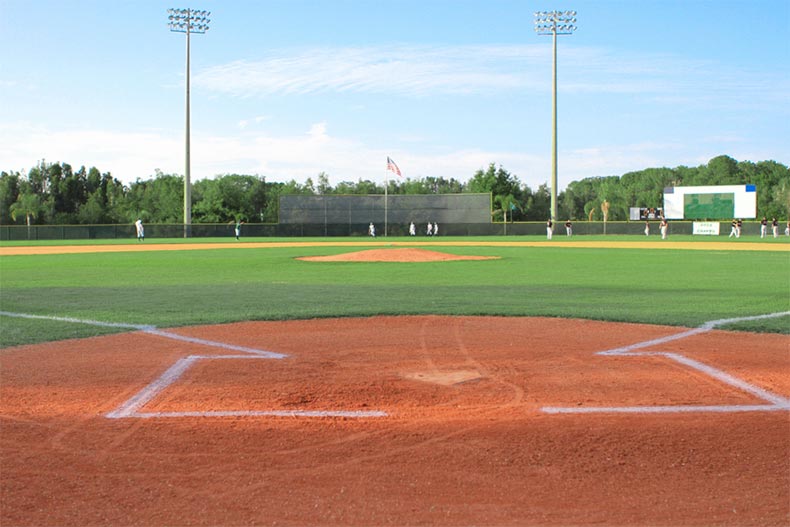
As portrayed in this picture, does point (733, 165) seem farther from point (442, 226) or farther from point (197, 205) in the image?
point (197, 205)

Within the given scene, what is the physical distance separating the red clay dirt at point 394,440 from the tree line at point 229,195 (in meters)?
63.0

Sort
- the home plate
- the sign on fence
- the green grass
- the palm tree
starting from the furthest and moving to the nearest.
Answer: the palm tree
the sign on fence
the green grass
the home plate

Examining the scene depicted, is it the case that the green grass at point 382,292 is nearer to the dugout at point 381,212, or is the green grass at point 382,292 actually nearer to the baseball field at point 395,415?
the baseball field at point 395,415

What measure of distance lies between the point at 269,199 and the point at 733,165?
66529 millimetres

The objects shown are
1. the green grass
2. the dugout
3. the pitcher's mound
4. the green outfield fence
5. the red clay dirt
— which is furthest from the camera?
the dugout

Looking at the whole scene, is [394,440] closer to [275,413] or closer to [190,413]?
[275,413]

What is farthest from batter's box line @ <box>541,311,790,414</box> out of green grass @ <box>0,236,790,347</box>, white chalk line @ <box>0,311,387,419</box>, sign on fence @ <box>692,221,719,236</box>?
sign on fence @ <box>692,221,719,236</box>

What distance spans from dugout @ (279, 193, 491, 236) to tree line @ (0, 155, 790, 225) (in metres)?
9.30

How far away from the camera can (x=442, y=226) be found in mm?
60750

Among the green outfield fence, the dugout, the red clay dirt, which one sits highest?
the dugout

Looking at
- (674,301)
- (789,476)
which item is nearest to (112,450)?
(789,476)

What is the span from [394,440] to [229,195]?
248 ft

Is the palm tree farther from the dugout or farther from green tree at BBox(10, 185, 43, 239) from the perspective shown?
the dugout

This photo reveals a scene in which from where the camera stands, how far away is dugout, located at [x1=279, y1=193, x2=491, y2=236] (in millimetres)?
59688
